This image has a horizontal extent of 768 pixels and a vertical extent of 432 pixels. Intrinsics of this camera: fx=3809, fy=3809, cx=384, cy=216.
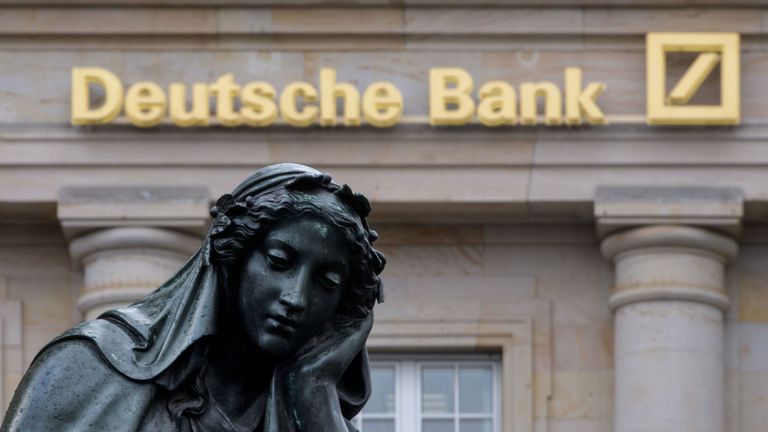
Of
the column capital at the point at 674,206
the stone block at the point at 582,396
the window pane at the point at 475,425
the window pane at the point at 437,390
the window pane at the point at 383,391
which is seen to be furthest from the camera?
the window pane at the point at 475,425

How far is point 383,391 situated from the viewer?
33500 mm

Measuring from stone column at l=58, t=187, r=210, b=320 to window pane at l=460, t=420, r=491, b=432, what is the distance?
2.98 m

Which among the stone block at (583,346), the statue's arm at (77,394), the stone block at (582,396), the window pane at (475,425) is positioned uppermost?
the stone block at (583,346)

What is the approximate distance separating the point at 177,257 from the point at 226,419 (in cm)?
2577

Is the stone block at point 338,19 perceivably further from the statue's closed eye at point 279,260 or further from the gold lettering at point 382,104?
the statue's closed eye at point 279,260

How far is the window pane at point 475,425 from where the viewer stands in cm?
3391

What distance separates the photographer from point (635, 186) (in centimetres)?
3272

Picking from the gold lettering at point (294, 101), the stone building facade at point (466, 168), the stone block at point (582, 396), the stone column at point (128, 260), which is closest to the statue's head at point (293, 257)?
the stone building facade at point (466, 168)

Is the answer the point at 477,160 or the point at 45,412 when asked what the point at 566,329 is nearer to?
the point at 477,160

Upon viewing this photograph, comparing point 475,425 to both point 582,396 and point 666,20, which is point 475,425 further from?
point 666,20

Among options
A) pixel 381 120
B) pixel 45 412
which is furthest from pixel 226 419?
pixel 381 120

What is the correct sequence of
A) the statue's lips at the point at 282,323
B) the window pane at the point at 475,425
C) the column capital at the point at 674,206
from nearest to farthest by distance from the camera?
the statue's lips at the point at 282,323 < the column capital at the point at 674,206 < the window pane at the point at 475,425

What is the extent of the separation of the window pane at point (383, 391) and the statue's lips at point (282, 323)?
84.6ft

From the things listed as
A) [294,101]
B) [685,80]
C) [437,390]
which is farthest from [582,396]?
[294,101]
